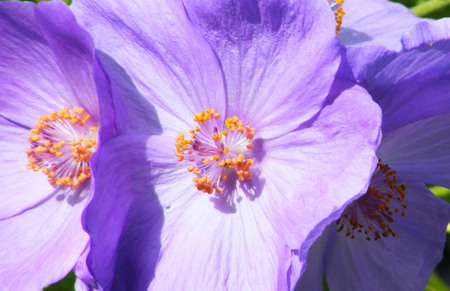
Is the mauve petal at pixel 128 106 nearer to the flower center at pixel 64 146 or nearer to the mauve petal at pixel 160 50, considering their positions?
the mauve petal at pixel 160 50

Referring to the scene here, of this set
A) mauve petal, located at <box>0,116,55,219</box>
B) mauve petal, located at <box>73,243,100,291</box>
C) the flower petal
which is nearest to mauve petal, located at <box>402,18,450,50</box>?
the flower petal

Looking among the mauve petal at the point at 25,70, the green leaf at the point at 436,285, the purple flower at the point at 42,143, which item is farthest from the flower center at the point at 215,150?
the green leaf at the point at 436,285

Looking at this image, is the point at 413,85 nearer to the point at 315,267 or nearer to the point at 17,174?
the point at 315,267

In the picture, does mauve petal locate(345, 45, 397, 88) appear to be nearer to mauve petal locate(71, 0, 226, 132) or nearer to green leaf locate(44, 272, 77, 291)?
mauve petal locate(71, 0, 226, 132)

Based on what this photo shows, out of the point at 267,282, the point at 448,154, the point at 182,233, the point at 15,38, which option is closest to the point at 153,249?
the point at 182,233

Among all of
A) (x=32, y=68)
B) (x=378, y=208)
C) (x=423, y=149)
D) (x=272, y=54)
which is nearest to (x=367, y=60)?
(x=272, y=54)

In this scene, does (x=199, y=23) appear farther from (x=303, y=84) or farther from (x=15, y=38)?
(x=15, y=38)
